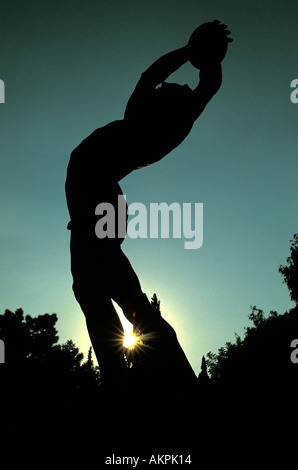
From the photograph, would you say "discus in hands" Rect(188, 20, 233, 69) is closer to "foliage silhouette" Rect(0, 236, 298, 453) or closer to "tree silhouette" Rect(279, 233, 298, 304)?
"foliage silhouette" Rect(0, 236, 298, 453)

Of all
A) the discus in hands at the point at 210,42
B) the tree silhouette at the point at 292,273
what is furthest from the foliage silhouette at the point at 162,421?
the tree silhouette at the point at 292,273

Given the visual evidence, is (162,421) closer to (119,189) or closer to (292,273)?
(119,189)

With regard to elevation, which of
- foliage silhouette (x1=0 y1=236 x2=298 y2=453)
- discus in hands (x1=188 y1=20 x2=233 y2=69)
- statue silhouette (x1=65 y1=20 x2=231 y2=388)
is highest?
discus in hands (x1=188 y1=20 x2=233 y2=69)

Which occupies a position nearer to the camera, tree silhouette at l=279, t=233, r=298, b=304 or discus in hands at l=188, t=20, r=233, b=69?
discus in hands at l=188, t=20, r=233, b=69

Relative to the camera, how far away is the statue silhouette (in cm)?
213

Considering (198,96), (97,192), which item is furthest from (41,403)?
(198,96)

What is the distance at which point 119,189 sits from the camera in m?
2.54

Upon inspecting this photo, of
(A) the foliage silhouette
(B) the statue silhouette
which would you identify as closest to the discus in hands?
(B) the statue silhouette

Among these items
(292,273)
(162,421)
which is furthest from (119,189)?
(292,273)

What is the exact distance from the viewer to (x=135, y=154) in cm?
257

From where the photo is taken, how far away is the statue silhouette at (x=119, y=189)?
83.8 inches

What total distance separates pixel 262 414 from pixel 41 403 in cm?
312

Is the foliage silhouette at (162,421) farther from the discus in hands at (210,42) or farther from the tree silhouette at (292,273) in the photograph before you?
the tree silhouette at (292,273)

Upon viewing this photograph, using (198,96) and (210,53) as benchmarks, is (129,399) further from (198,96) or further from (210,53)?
(210,53)
